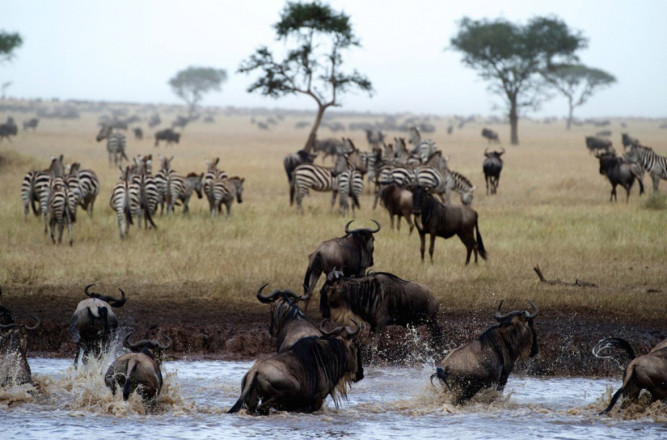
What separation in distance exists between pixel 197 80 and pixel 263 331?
334 ft

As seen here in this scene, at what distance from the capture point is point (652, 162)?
76.9 feet

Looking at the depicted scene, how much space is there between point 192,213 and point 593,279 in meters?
10.1

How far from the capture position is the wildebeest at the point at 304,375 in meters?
6.39

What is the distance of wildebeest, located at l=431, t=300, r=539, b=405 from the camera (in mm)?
6926

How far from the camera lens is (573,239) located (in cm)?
1559

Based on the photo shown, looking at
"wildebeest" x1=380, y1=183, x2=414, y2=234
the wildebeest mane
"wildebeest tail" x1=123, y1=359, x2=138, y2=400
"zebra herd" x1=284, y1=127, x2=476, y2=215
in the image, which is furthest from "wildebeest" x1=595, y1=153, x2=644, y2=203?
"wildebeest tail" x1=123, y1=359, x2=138, y2=400

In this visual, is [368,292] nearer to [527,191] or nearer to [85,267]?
[85,267]

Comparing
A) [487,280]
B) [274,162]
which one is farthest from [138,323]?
[274,162]

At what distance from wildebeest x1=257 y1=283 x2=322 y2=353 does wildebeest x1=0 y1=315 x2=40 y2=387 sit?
1.99m

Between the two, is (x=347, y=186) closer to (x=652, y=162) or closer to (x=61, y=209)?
(x=61, y=209)

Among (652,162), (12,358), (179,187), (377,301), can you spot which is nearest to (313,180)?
(179,187)

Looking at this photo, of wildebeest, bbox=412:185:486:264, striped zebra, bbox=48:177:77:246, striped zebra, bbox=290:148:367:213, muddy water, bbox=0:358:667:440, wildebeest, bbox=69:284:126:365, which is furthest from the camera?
striped zebra, bbox=290:148:367:213

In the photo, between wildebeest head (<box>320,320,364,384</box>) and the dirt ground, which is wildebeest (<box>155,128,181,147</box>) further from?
wildebeest head (<box>320,320,364,384</box>)

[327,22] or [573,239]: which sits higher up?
[327,22]
